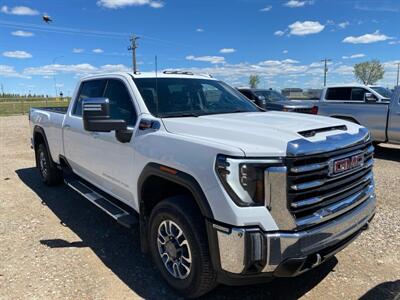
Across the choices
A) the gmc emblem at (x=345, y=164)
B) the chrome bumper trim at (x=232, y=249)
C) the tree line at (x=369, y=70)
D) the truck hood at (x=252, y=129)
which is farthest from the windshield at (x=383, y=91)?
the tree line at (x=369, y=70)

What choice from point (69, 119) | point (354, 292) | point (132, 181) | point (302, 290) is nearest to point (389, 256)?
point (354, 292)

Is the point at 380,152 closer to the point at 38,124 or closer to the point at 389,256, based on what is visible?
the point at 389,256

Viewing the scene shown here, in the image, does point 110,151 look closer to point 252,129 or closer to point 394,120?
point 252,129

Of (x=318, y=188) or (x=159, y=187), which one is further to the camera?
(x=159, y=187)

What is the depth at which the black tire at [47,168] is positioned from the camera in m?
6.50

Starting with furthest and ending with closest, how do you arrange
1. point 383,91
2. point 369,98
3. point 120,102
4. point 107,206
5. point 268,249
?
point 383,91, point 369,98, point 107,206, point 120,102, point 268,249

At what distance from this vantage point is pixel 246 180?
2.53 m

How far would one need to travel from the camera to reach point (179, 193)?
327 centimetres

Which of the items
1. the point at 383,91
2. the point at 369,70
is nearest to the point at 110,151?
the point at 383,91

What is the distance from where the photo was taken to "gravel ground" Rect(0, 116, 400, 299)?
3.32 metres

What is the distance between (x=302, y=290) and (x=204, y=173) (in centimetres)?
155

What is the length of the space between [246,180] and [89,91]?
323 cm

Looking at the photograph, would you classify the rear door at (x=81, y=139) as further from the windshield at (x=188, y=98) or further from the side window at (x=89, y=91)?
the windshield at (x=188, y=98)

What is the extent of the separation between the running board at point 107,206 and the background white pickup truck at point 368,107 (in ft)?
26.3
